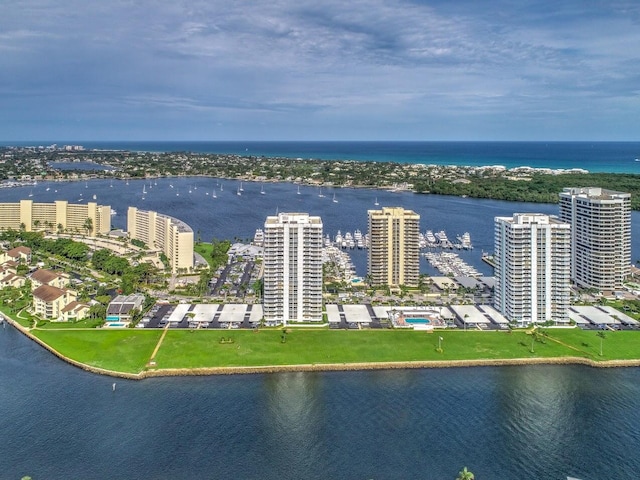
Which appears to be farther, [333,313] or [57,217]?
[57,217]

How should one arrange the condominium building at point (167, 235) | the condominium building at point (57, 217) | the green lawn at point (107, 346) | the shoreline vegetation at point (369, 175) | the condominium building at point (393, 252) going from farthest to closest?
the shoreline vegetation at point (369, 175)
the condominium building at point (57, 217)
the condominium building at point (167, 235)
the condominium building at point (393, 252)
the green lawn at point (107, 346)

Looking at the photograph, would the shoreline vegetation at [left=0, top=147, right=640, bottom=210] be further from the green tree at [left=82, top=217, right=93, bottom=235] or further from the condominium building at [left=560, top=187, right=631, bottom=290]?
the green tree at [left=82, top=217, right=93, bottom=235]

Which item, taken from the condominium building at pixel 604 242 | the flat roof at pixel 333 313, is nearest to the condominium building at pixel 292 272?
the flat roof at pixel 333 313

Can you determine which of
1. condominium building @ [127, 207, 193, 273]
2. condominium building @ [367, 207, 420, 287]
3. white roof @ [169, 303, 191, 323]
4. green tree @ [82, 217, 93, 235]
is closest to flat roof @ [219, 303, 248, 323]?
white roof @ [169, 303, 191, 323]

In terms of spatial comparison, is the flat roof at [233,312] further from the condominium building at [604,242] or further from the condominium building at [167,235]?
the condominium building at [604,242]

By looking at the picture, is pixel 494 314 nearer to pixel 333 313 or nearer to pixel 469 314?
pixel 469 314

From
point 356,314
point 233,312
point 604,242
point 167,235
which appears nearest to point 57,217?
point 167,235
